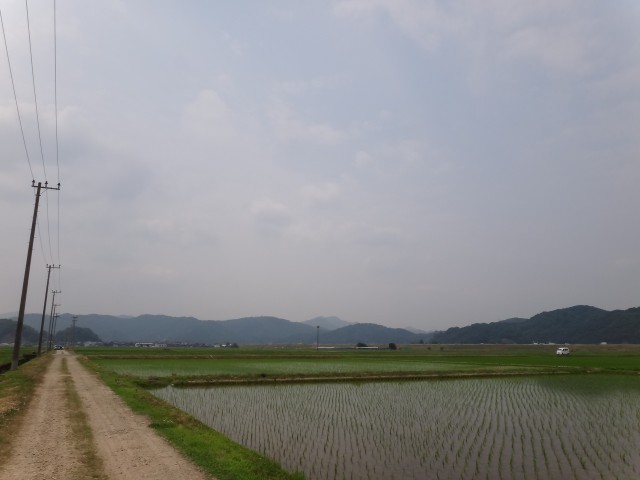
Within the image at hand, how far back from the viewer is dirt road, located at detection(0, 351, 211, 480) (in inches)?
383

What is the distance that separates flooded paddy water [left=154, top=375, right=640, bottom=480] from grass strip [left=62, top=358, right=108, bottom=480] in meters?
4.41

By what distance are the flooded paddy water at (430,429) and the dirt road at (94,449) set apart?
3029mm

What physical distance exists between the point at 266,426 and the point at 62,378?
2162cm

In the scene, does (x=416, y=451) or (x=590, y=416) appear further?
(x=590, y=416)

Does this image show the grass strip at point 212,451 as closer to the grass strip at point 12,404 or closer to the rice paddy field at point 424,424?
the rice paddy field at point 424,424

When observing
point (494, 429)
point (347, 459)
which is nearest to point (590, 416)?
point (494, 429)

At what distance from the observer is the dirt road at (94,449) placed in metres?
9.73

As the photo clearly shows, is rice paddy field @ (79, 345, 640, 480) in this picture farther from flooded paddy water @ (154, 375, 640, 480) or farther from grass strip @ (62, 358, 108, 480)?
grass strip @ (62, 358, 108, 480)

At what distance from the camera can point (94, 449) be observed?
465 inches

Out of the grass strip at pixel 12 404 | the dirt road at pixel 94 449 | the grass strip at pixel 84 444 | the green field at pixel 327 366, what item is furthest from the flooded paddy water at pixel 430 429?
the green field at pixel 327 366

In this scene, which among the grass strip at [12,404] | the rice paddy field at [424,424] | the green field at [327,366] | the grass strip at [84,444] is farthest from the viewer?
the green field at [327,366]

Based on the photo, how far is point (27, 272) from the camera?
110 ft

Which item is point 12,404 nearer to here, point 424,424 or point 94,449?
point 94,449

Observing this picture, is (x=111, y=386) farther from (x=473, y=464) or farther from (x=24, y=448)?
(x=473, y=464)
